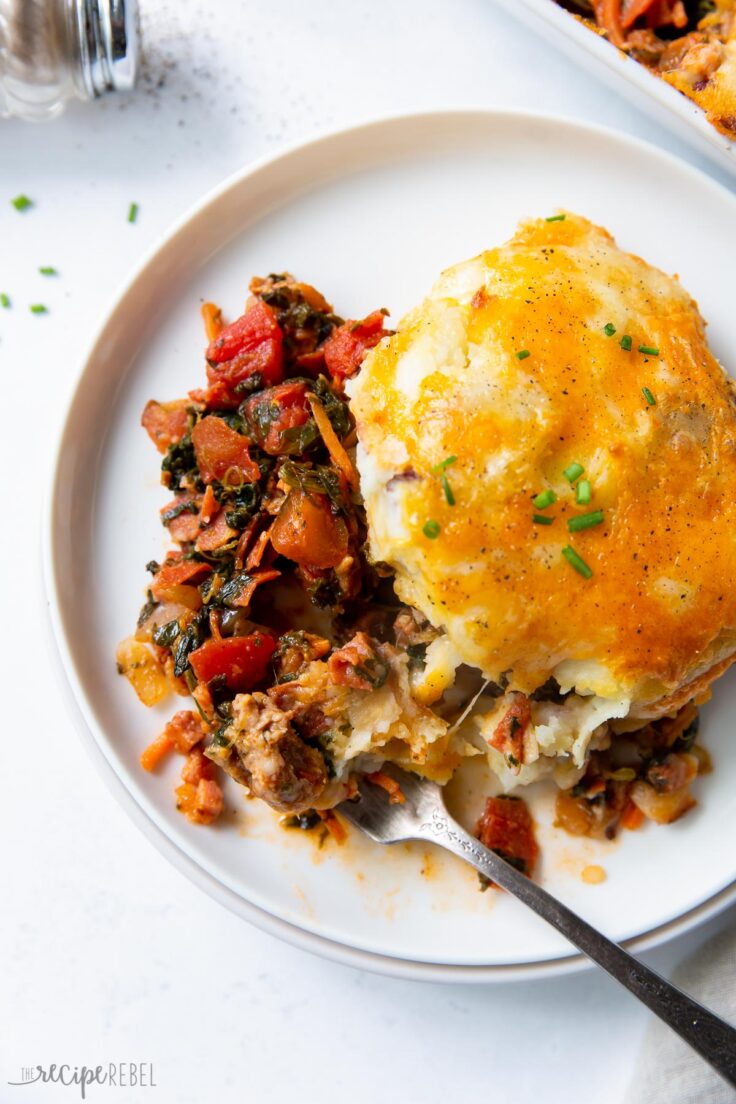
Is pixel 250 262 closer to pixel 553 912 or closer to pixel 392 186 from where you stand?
pixel 392 186

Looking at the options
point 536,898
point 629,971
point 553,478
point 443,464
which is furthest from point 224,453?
point 629,971

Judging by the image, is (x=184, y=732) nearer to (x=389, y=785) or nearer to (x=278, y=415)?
(x=389, y=785)

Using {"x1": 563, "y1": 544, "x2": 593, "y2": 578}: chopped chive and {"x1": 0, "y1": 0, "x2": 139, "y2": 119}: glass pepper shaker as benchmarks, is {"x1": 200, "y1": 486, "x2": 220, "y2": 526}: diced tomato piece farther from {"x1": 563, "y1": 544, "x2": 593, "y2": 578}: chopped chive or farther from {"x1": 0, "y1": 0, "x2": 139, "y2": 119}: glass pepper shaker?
{"x1": 0, "y1": 0, "x2": 139, "y2": 119}: glass pepper shaker

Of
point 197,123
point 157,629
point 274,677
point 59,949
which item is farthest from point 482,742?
point 197,123

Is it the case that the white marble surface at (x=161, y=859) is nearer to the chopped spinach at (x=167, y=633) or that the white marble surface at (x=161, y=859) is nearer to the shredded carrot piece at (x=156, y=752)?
the shredded carrot piece at (x=156, y=752)

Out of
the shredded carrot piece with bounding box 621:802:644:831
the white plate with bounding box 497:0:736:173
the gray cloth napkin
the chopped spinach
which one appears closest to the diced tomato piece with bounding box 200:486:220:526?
the chopped spinach

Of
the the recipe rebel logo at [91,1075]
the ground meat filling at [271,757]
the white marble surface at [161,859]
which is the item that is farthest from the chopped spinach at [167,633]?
the the recipe rebel logo at [91,1075]

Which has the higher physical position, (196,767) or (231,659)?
(231,659)
